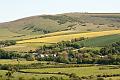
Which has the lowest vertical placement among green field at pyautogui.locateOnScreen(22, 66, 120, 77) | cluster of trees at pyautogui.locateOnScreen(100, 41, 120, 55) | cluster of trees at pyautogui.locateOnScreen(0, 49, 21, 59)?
cluster of trees at pyautogui.locateOnScreen(0, 49, 21, 59)

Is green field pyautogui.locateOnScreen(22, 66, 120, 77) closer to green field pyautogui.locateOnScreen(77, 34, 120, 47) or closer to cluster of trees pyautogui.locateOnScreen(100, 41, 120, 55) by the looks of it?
cluster of trees pyautogui.locateOnScreen(100, 41, 120, 55)

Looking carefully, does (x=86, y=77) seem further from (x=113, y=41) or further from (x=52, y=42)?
(x=52, y=42)

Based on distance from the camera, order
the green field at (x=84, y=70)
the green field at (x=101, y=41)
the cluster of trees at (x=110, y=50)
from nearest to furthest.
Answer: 1. the green field at (x=84, y=70)
2. the cluster of trees at (x=110, y=50)
3. the green field at (x=101, y=41)

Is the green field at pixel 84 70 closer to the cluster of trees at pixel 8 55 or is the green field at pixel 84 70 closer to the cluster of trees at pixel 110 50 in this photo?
the cluster of trees at pixel 110 50

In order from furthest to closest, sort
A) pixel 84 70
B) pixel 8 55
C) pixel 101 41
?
1. pixel 101 41
2. pixel 8 55
3. pixel 84 70

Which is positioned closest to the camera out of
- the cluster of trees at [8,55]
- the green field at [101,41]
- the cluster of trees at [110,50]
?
the cluster of trees at [110,50]

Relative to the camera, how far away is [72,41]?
527ft

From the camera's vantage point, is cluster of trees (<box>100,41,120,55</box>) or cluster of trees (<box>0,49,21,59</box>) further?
cluster of trees (<box>0,49,21,59</box>)

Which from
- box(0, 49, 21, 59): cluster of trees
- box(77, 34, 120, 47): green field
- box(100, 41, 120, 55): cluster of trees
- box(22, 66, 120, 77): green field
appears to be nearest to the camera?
box(22, 66, 120, 77): green field

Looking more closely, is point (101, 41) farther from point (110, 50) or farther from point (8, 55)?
point (8, 55)

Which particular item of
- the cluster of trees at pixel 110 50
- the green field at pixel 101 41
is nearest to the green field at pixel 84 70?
the cluster of trees at pixel 110 50

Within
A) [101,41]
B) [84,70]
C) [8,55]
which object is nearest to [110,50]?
[101,41]

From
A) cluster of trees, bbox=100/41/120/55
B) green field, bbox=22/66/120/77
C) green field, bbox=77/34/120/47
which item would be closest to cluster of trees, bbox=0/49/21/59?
green field, bbox=77/34/120/47

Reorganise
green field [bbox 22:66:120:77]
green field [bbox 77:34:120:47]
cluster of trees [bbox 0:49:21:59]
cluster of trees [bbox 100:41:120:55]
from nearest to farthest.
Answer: green field [bbox 22:66:120:77] < cluster of trees [bbox 100:41:120:55] < cluster of trees [bbox 0:49:21:59] < green field [bbox 77:34:120:47]
